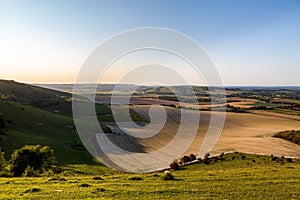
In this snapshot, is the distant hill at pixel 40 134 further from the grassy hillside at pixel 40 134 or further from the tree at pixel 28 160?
the tree at pixel 28 160

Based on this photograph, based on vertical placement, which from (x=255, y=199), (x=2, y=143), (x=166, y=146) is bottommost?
(x=166, y=146)

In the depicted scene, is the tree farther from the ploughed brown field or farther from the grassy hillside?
the ploughed brown field

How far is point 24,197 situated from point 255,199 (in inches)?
507

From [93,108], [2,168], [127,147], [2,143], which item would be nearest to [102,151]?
[127,147]

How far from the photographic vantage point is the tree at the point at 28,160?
30.6 m

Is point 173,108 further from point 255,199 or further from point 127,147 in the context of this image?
point 255,199

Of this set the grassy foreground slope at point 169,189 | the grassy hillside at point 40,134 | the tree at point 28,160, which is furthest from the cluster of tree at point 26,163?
the grassy hillside at point 40,134

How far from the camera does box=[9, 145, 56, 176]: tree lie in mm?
30578

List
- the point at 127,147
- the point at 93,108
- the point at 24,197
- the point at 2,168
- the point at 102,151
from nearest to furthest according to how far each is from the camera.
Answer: the point at 24,197, the point at 2,168, the point at 102,151, the point at 127,147, the point at 93,108

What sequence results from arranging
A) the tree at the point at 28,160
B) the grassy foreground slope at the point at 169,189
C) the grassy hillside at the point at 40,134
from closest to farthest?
the grassy foreground slope at the point at 169,189
the tree at the point at 28,160
the grassy hillside at the point at 40,134

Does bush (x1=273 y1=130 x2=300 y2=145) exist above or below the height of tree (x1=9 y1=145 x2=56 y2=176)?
below

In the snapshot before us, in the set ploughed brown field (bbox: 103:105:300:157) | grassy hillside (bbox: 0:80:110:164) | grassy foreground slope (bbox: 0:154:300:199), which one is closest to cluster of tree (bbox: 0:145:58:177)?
grassy foreground slope (bbox: 0:154:300:199)

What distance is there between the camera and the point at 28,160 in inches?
1264

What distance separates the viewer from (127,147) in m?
76.2
